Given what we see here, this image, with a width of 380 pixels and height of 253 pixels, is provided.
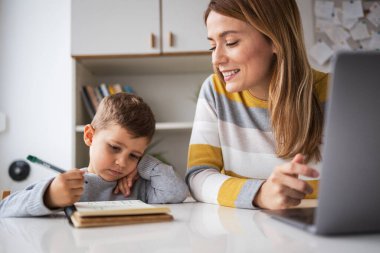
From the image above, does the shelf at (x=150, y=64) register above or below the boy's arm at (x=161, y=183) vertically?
above

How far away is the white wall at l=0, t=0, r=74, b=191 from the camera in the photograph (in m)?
2.88

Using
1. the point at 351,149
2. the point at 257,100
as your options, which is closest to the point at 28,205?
the point at 351,149

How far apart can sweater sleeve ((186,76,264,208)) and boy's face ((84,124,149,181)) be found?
0.17 metres

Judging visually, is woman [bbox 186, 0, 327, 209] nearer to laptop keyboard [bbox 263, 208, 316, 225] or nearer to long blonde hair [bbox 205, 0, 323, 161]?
long blonde hair [bbox 205, 0, 323, 161]

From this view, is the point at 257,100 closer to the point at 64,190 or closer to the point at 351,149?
the point at 64,190

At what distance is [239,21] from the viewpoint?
123 centimetres

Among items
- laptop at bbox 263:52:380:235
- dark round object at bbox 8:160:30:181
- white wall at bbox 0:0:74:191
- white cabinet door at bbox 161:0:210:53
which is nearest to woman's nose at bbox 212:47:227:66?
laptop at bbox 263:52:380:235

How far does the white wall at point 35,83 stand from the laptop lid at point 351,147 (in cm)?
252

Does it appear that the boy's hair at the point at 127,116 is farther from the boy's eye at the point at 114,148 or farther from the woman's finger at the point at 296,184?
the woman's finger at the point at 296,184

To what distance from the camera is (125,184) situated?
120 cm

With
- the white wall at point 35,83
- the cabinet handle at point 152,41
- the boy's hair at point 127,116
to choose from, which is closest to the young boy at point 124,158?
the boy's hair at point 127,116

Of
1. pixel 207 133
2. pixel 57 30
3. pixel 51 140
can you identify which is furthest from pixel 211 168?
pixel 57 30

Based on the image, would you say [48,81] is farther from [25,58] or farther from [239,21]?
[239,21]

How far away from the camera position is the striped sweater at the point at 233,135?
1290 mm
